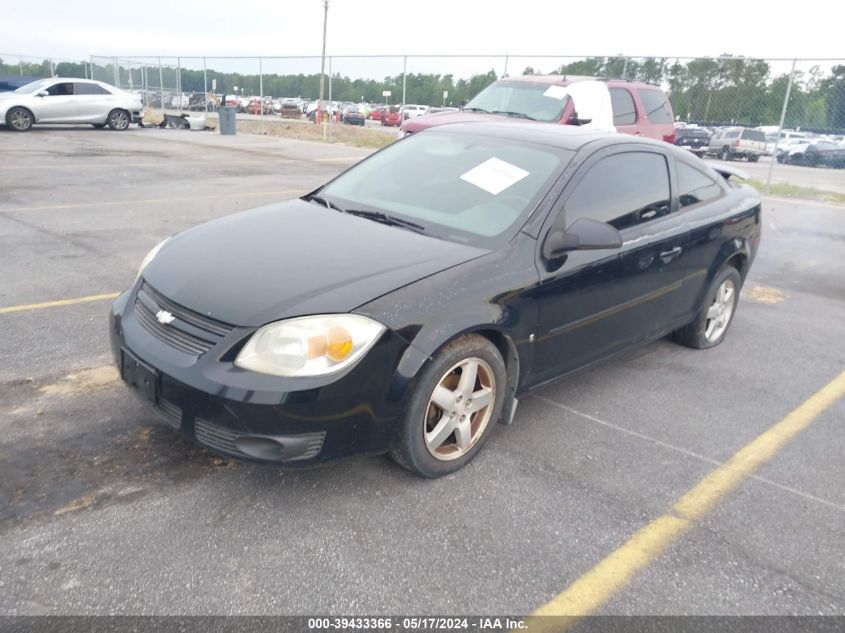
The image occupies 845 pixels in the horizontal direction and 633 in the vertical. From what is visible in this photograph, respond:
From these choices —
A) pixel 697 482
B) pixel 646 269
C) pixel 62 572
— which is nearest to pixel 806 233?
pixel 646 269

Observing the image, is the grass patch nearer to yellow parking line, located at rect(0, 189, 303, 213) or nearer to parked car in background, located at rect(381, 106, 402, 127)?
yellow parking line, located at rect(0, 189, 303, 213)

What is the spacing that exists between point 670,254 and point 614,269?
23.9 inches

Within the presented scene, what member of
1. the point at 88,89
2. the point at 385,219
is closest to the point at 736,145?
the point at 88,89

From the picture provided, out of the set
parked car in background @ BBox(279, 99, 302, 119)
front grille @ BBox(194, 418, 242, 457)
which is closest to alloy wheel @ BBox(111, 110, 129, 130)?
front grille @ BBox(194, 418, 242, 457)

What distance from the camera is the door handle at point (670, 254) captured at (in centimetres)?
407

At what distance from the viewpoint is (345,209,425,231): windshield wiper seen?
3.50 metres

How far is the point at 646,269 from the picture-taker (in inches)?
156

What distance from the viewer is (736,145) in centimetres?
2606

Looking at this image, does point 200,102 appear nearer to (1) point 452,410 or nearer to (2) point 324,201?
(2) point 324,201

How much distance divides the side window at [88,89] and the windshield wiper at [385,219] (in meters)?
19.6

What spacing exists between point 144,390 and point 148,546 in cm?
65

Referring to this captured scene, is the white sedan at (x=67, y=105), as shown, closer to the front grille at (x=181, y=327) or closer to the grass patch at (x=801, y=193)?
the grass patch at (x=801, y=193)

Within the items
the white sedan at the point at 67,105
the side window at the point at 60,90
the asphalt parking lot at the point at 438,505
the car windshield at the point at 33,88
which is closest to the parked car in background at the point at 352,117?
the white sedan at the point at 67,105

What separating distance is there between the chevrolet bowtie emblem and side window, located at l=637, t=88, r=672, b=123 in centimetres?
1008
